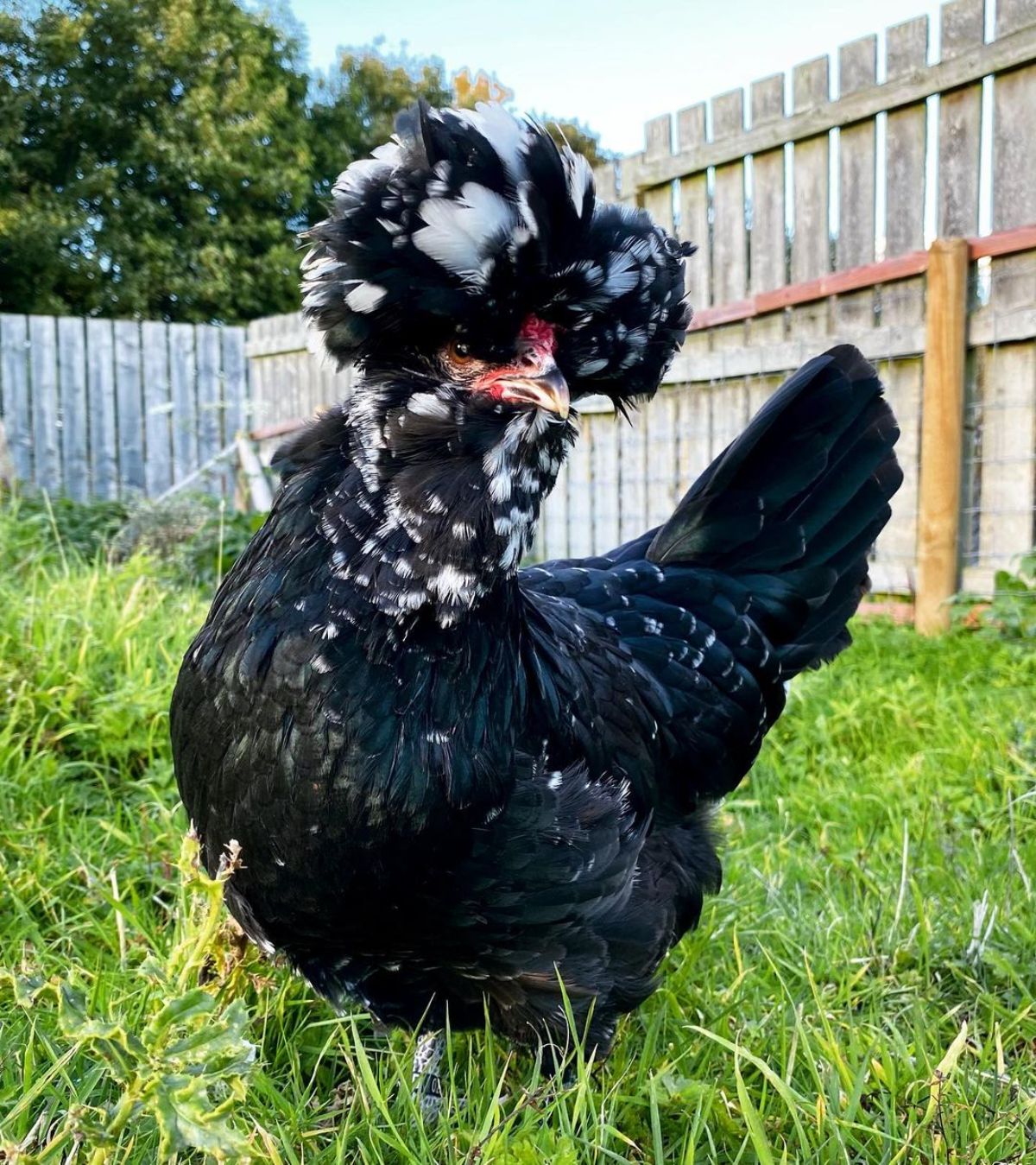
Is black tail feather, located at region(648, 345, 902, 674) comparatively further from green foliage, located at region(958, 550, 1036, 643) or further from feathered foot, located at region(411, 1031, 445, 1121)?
green foliage, located at region(958, 550, 1036, 643)

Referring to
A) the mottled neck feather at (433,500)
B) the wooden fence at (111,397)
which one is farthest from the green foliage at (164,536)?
the mottled neck feather at (433,500)

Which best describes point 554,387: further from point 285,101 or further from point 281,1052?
point 285,101

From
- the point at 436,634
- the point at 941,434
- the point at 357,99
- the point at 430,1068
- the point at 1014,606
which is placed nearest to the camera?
the point at 436,634

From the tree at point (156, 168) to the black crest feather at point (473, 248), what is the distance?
56.7 feet

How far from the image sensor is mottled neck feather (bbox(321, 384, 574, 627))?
4.83 ft

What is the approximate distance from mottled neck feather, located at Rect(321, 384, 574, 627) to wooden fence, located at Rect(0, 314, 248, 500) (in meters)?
8.37

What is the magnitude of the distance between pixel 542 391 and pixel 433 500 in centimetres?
25

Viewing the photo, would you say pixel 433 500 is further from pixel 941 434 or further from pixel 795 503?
pixel 941 434

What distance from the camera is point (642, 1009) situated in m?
2.23

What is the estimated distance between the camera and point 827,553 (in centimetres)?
279

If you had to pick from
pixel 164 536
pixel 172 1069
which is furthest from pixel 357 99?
pixel 172 1069

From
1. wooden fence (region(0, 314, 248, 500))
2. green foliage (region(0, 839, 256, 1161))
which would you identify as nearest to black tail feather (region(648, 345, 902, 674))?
green foliage (region(0, 839, 256, 1161))

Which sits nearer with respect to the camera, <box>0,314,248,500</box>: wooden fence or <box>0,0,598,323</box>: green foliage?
<box>0,314,248,500</box>: wooden fence

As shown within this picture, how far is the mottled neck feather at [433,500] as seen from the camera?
4.83ft
